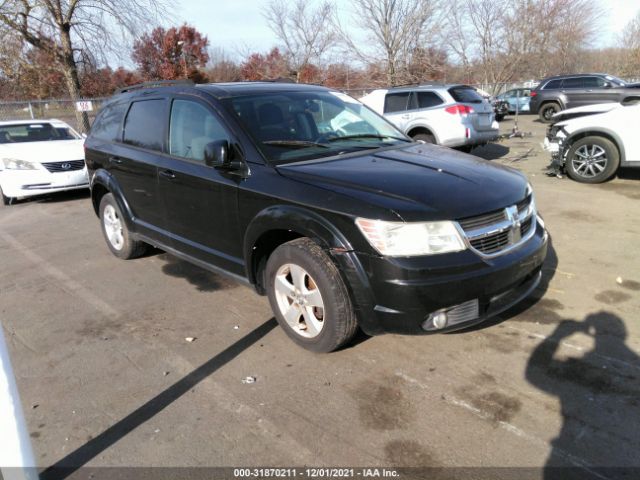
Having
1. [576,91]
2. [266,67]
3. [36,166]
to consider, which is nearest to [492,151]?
[576,91]

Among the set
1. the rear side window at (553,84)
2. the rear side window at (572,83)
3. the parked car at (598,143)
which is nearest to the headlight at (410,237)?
the parked car at (598,143)

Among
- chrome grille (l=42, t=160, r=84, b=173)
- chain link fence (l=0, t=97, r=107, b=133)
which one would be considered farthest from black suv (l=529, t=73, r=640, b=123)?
chain link fence (l=0, t=97, r=107, b=133)

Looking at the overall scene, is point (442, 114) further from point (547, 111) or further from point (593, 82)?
point (547, 111)

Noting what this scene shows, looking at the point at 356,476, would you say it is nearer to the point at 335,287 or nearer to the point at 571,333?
the point at 335,287

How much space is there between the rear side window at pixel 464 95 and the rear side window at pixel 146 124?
748 cm

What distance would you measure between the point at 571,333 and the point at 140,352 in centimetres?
308

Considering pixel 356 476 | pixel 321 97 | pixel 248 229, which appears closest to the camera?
pixel 356 476

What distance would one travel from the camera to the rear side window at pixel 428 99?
10.6 meters

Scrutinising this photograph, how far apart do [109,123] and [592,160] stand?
291 inches

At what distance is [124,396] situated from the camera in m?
3.07

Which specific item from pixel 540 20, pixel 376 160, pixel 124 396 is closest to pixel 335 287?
pixel 376 160

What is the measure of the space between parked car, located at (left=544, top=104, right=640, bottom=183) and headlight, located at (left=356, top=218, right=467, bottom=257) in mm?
6599

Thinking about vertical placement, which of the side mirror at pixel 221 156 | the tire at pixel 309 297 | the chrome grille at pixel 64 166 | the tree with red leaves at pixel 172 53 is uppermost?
the tree with red leaves at pixel 172 53

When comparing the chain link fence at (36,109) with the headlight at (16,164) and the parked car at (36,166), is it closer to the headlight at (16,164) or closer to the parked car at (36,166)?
the parked car at (36,166)
